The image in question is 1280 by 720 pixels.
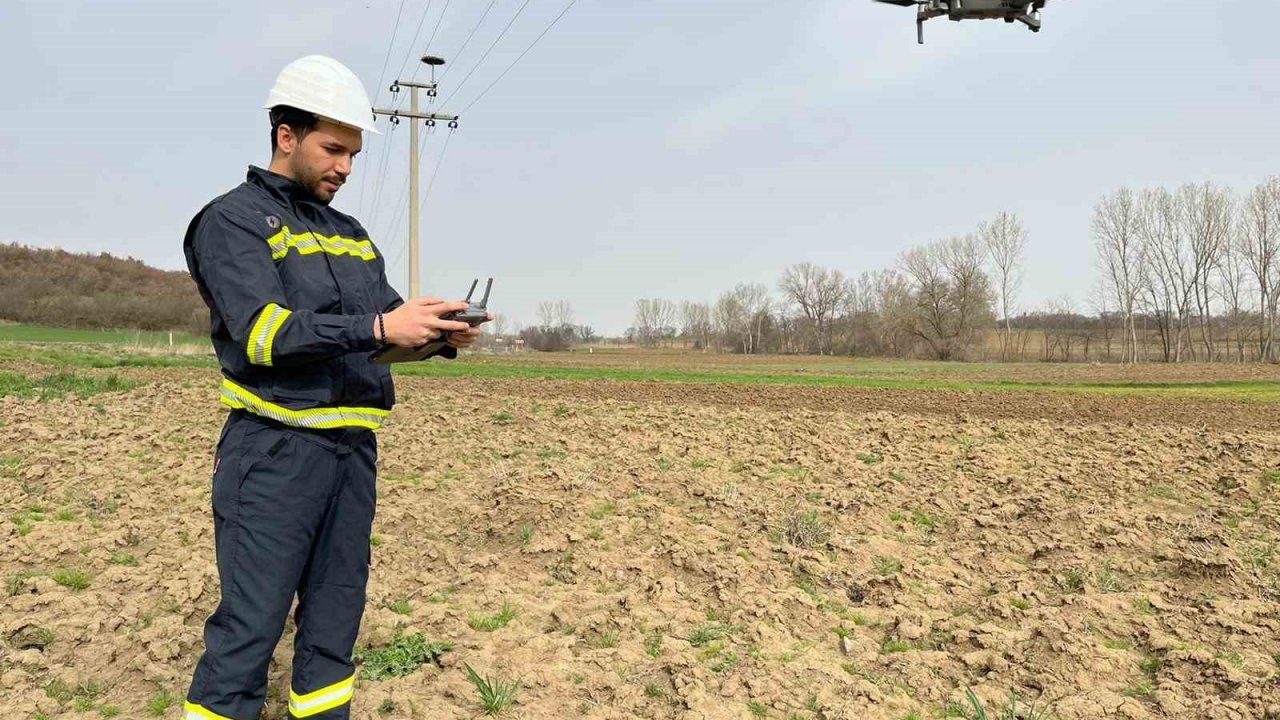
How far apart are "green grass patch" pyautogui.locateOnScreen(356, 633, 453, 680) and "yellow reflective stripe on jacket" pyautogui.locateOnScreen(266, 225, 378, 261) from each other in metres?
1.89

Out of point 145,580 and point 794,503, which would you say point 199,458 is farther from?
point 794,503

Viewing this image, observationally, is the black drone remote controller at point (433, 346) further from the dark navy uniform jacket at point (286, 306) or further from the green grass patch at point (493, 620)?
the green grass patch at point (493, 620)

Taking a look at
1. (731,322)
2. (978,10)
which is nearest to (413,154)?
(978,10)

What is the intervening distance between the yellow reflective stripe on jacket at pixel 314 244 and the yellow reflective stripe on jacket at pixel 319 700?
135 cm

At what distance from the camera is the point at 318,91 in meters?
2.13

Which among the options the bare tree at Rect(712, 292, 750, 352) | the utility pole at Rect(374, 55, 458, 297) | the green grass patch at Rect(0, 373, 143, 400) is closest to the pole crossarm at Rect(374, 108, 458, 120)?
the utility pole at Rect(374, 55, 458, 297)

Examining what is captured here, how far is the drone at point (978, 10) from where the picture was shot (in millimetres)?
10430

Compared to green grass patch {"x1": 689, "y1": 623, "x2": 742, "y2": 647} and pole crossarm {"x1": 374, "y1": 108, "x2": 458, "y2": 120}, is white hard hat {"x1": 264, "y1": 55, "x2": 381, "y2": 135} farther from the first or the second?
pole crossarm {"x1": 374, "y1": 108, "x2": 458, "y2": 120}

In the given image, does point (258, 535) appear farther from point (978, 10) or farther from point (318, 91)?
point (978, 10)

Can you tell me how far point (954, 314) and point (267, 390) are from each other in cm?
7598

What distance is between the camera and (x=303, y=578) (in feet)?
7.59

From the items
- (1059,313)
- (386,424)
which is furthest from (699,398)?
(1059,313)

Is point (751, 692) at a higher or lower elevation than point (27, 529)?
lower

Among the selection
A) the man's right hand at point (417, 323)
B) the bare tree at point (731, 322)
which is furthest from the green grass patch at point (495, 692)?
the bare tree at point (731, 322)
